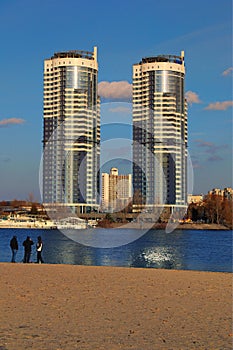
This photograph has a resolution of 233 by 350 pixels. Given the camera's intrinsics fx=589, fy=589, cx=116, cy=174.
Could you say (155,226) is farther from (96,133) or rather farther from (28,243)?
(28,243)

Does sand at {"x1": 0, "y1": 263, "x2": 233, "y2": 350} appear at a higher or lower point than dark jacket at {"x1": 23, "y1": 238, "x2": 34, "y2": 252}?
lower

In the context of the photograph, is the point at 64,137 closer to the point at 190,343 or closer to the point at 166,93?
the point at 166,93

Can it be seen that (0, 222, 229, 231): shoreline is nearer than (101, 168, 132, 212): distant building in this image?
Yes

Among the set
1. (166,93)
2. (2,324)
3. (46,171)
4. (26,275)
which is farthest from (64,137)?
(2,324)

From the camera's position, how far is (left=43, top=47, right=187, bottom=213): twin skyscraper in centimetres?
16112

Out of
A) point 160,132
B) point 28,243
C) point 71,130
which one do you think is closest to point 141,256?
point 28,243

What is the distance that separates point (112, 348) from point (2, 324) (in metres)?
3.32

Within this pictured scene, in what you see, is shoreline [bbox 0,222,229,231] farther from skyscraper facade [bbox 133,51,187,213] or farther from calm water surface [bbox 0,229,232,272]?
calm water surface [bbox 0,229,232,272]

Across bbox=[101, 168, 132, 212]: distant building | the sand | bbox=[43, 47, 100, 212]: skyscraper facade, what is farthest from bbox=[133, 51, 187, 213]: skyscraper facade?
the sand

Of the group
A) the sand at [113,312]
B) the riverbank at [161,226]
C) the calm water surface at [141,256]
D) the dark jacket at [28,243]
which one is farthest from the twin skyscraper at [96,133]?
the sand at [113,312]

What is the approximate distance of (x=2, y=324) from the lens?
13172 mm

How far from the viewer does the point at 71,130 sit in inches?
6526

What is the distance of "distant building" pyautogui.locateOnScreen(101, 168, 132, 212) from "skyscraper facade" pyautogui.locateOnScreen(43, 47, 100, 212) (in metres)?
14.0

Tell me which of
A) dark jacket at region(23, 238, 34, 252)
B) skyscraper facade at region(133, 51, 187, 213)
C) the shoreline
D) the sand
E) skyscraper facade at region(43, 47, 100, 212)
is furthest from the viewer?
skyscraper facade at region(133, 51, 187, 213)
